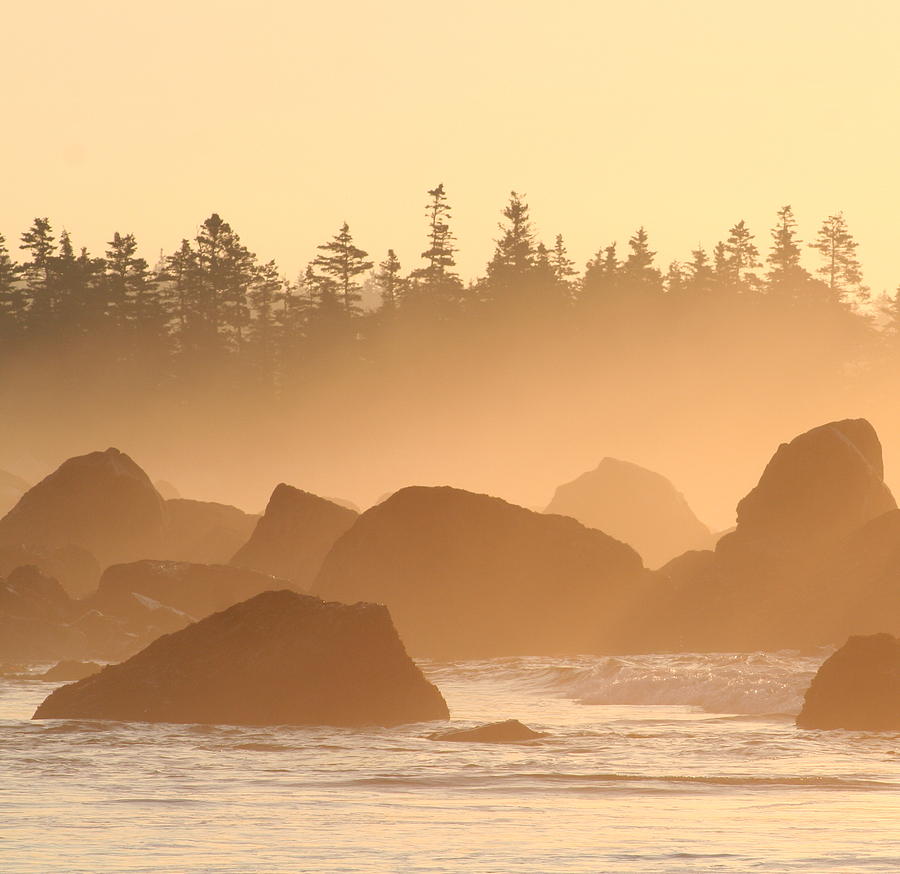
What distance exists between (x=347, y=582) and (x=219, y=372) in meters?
79.2

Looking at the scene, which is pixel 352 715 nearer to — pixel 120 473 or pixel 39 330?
pixel 120 473

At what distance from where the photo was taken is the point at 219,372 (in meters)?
112

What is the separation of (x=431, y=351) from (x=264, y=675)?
326ft

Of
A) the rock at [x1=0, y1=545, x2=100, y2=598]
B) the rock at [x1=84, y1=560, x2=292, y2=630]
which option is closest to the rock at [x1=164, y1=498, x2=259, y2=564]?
the rock at [x1=0, y1=545, x2=100, y2=598]

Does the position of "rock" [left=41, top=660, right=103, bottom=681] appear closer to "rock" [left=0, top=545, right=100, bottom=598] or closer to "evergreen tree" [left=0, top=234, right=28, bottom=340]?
"rock" [left=0, top=545, right=100, bottom=598]

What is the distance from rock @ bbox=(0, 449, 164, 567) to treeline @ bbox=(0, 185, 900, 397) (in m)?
60.9

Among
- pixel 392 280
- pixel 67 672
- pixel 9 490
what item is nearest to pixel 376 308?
pixel 392 280

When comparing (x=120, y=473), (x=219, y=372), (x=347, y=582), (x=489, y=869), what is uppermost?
(x=219, y=372)

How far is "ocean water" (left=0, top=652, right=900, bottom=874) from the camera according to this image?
44.8 ft

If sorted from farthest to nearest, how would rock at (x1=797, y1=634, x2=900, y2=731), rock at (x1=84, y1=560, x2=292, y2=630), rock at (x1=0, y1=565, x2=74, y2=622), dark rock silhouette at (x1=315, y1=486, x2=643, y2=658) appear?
rock at (x1=84, y1=560, x2=292, y2=630)
dark rock silhouette at (x1=315, y1=486, x2=643, y2=658)
rock at (x1=0, y1=565, x2=74, y2=622)
rock at (x1=797, y1=634, x2=900, y2=731)

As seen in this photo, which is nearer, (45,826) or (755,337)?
(45,826)

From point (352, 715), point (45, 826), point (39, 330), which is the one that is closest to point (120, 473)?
point (352, 715)

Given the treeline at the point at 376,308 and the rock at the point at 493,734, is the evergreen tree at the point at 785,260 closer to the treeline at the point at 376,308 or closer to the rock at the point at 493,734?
the treeline at the point at 376,308

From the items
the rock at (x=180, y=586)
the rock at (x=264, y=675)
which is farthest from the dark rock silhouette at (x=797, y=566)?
the rock at (x=264, y=675)
